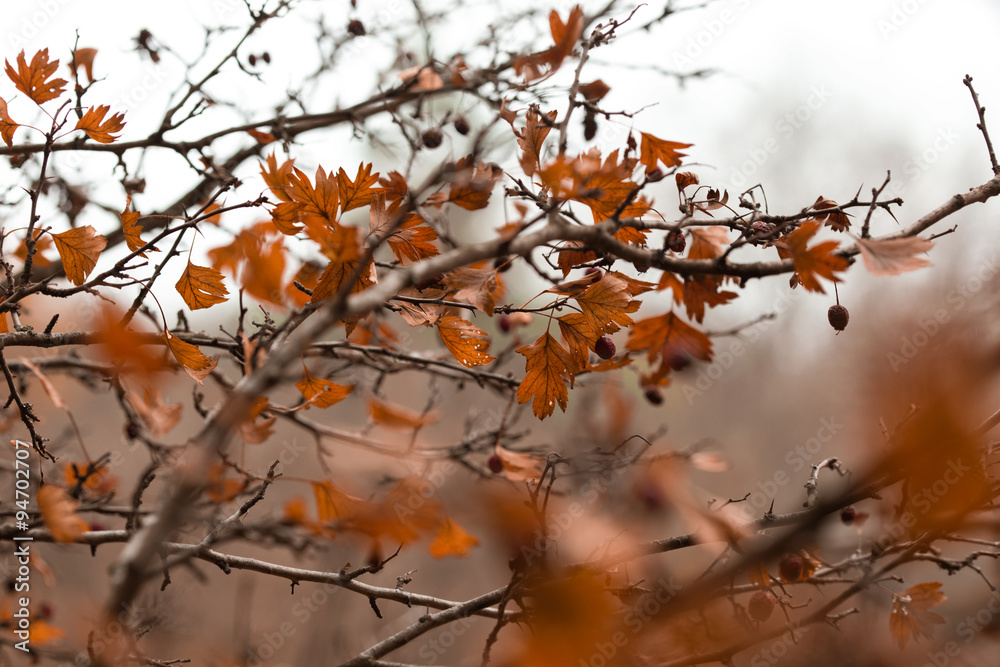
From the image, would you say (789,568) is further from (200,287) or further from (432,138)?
(432,138)

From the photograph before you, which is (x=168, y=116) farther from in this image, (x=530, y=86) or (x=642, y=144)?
(x=642, y=144)

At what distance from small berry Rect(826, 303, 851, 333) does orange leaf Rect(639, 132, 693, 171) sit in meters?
0.31

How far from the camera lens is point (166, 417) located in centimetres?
65

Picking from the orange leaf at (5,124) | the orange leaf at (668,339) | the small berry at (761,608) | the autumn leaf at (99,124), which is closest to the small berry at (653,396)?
the orange leaf at (668,339)

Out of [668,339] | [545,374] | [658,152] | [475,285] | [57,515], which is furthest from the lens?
[668,339]

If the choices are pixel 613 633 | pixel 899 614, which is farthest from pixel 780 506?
pixel 613 633

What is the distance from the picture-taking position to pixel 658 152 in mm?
920

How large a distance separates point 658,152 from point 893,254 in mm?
414

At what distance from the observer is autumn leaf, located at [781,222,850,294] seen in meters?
0.60

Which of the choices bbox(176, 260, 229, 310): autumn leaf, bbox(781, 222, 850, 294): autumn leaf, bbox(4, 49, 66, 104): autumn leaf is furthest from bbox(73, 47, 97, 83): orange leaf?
bbox(781, 222, 850, 294): autumn leaf

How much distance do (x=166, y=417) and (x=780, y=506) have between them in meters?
6.21

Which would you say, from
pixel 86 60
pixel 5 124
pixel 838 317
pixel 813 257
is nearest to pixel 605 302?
pixel 813 257

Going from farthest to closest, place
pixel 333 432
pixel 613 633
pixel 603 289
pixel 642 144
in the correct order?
pixel 333 432, pixel 642 144, pixel 603 289, pixel 613 633

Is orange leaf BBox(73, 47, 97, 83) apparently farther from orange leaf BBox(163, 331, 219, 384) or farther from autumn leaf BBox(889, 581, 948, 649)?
autumn leaf BBox(889, 581, 948, 649)
